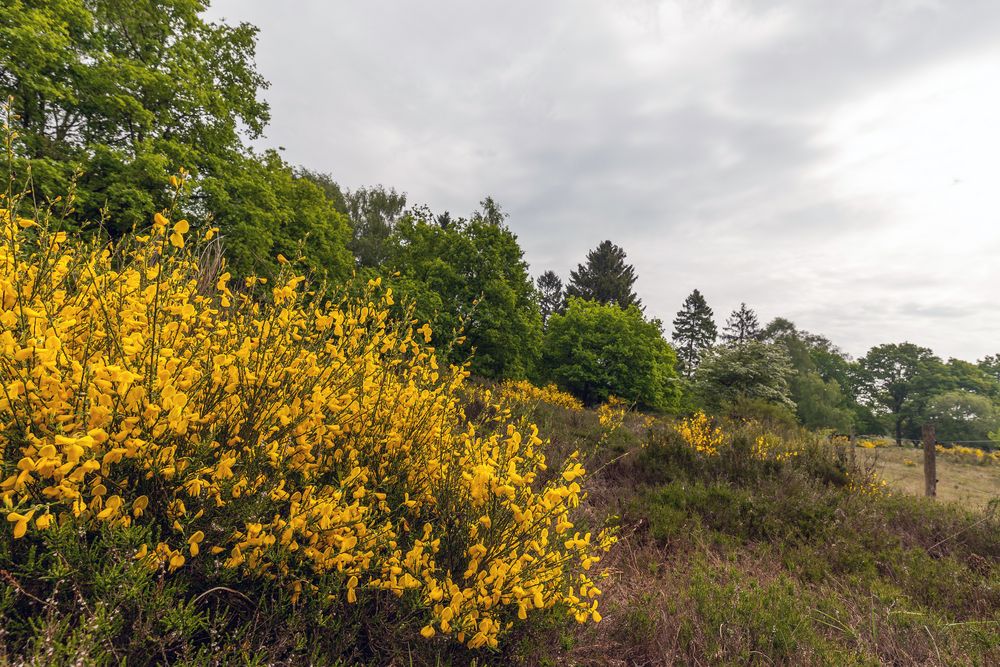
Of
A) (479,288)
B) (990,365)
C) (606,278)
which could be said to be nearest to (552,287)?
(606,278)

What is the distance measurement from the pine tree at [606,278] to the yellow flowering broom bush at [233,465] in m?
35.7

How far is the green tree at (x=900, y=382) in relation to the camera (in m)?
38.3

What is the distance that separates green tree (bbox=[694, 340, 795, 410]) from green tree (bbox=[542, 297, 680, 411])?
1.91 meters

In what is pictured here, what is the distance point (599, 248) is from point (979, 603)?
121 feet

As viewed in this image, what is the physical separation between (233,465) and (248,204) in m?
12.2

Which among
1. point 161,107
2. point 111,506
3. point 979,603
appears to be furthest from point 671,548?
point 161,107

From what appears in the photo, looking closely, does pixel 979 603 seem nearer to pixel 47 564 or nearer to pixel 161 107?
pixel 47 564

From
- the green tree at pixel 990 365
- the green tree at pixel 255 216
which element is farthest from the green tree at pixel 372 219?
the green tree at pixel 990 365

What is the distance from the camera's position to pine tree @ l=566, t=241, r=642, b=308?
36.7m

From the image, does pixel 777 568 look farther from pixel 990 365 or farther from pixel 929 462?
pixel 990 365

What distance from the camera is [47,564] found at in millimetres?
1384

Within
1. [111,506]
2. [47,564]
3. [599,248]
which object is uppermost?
[599,248]

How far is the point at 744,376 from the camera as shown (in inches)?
784

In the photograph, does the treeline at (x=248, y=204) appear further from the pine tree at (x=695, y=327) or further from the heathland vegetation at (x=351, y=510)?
the pine tree at (x=695, y=327)
